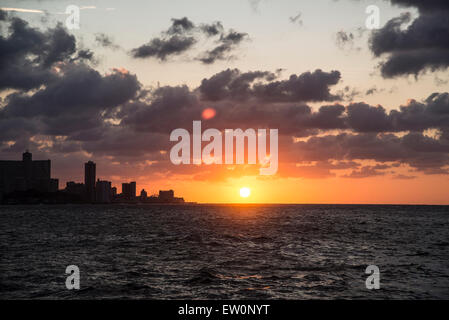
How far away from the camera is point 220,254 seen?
45656 millimetres

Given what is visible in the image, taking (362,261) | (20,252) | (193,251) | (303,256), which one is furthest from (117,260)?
(362,261)

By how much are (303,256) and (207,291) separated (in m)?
20.2

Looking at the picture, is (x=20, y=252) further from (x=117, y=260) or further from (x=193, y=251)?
(x=193, y=251)

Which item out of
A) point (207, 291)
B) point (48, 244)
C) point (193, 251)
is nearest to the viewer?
point (207, 291)

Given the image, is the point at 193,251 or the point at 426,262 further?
the point at 193,251
